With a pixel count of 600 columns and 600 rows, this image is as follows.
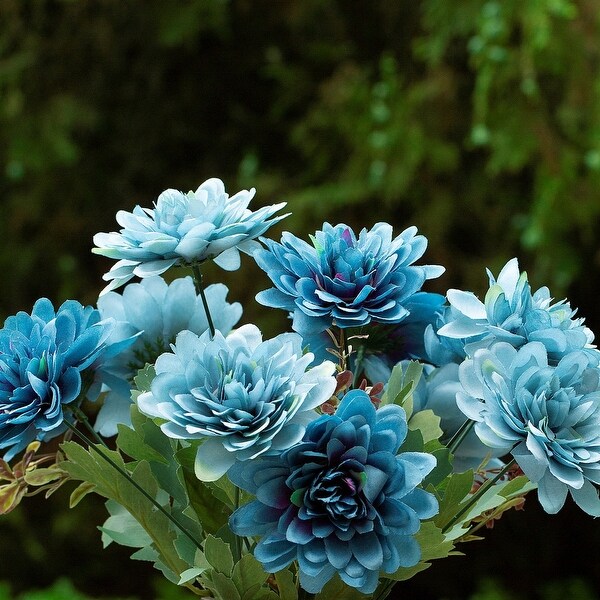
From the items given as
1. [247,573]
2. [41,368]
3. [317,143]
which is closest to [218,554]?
[247,573]

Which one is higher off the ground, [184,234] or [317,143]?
[184,234]

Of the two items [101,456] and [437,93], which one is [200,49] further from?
[101,456]

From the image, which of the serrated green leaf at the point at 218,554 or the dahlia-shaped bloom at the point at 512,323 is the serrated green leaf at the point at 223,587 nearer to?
the serrated green leaf at the point at 218,554

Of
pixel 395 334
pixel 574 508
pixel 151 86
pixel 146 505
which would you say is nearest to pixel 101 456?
pixel 146 505

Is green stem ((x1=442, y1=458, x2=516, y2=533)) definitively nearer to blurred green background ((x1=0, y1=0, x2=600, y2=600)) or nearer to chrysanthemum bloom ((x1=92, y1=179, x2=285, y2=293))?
chrysanthemum bloom ((x1=92, y1=179, x2=285, y2=293))

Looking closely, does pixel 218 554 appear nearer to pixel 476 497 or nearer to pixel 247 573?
pixel 247 573

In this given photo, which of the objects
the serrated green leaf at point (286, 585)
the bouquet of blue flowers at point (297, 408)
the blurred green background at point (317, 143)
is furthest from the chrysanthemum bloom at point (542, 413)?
the blurred green background at point (317, 143)

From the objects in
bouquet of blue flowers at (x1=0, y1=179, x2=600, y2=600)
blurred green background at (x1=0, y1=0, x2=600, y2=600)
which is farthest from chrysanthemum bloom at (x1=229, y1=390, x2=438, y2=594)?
blurred green background at (x1=0, y1=0, x2=600, y2=600)
